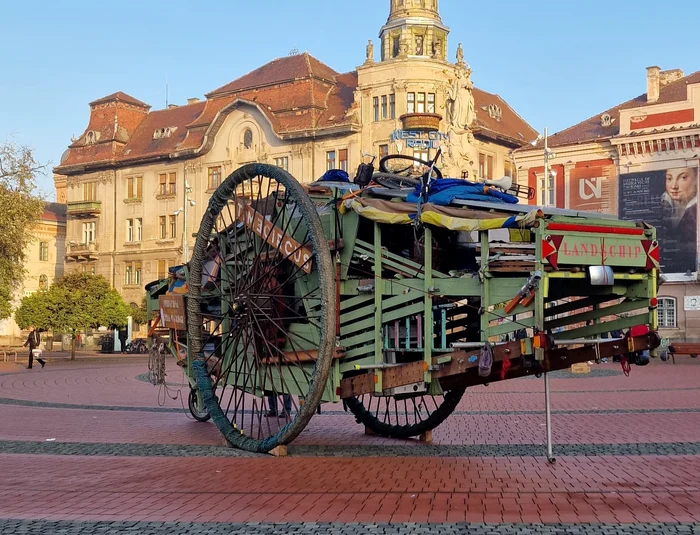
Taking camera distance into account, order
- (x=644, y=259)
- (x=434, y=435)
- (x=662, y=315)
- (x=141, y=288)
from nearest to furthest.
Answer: (x=644, y=259)
(x=434, y=435)
(x=662, y=315)
(x=141, y=288)

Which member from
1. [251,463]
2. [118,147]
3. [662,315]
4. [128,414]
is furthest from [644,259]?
[118,147]

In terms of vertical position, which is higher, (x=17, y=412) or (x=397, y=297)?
(x=397, y=297)

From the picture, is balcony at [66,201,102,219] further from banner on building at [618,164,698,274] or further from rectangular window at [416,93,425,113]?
banner on building at [618,164,698,274]

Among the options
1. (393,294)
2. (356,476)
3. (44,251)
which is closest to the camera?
(356,476)

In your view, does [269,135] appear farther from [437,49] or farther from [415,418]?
[415,418]

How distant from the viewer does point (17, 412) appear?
61.1ft

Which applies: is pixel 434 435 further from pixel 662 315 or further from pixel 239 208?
pixel 662 315

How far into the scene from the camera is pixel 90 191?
259 ft

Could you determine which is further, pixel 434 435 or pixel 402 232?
pixel 434 435

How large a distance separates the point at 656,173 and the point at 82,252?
43.7 metres

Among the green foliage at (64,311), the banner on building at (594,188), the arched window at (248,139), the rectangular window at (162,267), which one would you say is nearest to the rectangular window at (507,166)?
the banner on building at (594,188)

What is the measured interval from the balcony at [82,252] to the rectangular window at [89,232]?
2.45 feet

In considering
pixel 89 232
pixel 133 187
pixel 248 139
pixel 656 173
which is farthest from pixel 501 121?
pixel 89 232

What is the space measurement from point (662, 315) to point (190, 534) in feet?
168
